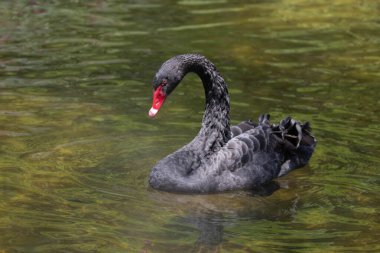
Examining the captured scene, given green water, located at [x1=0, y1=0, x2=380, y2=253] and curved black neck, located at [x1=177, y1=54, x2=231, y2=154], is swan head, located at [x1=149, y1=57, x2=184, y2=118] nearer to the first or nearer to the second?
curved black neck, located at [x1=177, y1=54, x2=231, y2=154]

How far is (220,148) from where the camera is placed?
23.4ft

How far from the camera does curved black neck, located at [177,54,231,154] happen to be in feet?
23.3

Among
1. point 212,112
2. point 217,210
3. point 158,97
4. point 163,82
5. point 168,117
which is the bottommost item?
point 217,210

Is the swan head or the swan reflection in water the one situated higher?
the swan head

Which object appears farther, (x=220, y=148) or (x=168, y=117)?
(x=168, y=117)

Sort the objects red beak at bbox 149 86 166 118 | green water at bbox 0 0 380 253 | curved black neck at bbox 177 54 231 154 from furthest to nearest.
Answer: curved black neck at bbox 177 54 231 154
red beak at bbox 149 86 166 118
green water at bbox 0 0 380 253

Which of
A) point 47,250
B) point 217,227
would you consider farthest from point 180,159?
point 47,250

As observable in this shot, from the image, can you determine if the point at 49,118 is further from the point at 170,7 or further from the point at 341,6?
the point at 341,6

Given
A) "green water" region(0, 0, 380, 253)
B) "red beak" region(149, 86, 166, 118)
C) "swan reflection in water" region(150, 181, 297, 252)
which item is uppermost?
"red beak" region(149, 86, 166, 118)

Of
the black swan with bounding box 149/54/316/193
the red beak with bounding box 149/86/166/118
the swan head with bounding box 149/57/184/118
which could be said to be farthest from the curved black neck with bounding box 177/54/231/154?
the red beak with bounding box 149/86/166/118

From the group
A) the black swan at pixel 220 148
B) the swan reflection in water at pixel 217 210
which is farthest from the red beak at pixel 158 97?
the swan reflection in water at pixel 217 210

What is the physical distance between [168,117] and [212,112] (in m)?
1.25

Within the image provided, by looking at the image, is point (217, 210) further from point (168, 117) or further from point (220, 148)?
point (168, 117)

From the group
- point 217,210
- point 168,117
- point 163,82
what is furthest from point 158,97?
point 168,117
